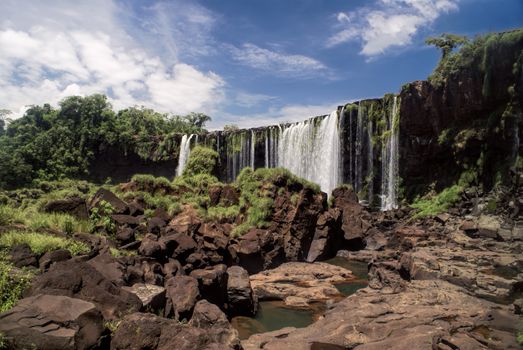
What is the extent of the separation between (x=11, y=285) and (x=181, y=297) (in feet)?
13.2

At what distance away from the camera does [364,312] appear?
10492mm

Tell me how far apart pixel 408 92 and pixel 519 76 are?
329 inches

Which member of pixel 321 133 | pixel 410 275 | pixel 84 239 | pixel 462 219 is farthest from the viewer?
pixel 321 133

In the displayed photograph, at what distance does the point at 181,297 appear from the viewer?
10.6 m

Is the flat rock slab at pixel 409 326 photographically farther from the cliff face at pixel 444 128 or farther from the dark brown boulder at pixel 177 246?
the cliff face at pixel 444 128

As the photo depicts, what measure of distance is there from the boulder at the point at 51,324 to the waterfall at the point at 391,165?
3128 centimetres

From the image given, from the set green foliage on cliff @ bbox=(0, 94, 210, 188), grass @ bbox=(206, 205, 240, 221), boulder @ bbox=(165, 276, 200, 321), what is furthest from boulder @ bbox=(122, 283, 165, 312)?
green foliage on cliff @ bbox=(0, 94, 210, 188)

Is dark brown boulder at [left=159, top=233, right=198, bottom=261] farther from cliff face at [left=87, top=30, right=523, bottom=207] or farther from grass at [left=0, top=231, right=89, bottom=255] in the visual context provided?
cliff face at [left=87, top=30, right=523, bottom=207]

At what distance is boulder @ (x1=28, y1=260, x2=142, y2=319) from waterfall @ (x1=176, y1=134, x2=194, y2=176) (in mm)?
40272

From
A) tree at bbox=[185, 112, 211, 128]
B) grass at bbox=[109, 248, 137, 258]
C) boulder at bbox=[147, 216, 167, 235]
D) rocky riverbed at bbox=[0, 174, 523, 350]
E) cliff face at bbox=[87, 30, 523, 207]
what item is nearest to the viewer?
rocky riverbed at bbox=[0, 174, 523, 350]

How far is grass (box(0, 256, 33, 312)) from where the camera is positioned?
8.01 m

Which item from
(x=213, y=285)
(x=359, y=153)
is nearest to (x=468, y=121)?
(x=359, y=153)

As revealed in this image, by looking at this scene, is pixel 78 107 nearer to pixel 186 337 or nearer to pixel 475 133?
pixel 475 133

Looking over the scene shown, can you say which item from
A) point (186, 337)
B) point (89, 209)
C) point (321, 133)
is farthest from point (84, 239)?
point (321, 133)
